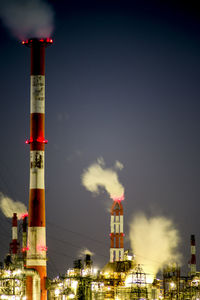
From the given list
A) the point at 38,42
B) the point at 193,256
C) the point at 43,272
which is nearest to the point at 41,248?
the point at 43,272

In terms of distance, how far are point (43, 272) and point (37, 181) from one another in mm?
6219

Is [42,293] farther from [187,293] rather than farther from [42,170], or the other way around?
[187,293]

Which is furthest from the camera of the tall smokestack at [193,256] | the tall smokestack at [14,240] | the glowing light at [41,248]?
the tall smokestack at [193,256]

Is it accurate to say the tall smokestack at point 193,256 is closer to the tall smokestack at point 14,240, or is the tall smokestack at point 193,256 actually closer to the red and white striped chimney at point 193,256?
the red and white striped chimney at point 193,256

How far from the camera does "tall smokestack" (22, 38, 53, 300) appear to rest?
44719 millimetres

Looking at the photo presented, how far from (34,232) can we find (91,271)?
10240mm

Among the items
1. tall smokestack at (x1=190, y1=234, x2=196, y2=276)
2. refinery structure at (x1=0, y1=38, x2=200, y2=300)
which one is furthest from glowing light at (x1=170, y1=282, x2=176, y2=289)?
→ tall smokestack at (x1=190, y1=234, x2=196, y2=276)

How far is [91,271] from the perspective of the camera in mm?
53312

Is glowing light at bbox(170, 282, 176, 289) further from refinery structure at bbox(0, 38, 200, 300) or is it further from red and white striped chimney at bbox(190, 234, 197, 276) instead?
red and white striped chimney at bbox(190, 234, 197, 276)

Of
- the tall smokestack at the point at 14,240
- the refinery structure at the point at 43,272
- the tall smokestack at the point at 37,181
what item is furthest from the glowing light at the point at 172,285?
the tall smokestack at the point at 14,240

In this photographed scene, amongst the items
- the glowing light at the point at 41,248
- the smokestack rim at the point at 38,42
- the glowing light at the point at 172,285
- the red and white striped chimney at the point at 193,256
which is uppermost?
the smokestack rim at the point at 38,42

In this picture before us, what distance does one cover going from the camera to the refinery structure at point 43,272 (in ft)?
148

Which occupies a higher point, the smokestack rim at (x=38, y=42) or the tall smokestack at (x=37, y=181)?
the smokestack rim at (x=38, y=42)

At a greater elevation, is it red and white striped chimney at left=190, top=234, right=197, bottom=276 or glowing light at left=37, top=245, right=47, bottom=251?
red and white striped chimney at left=190, top=234, right=197, bottom=276
